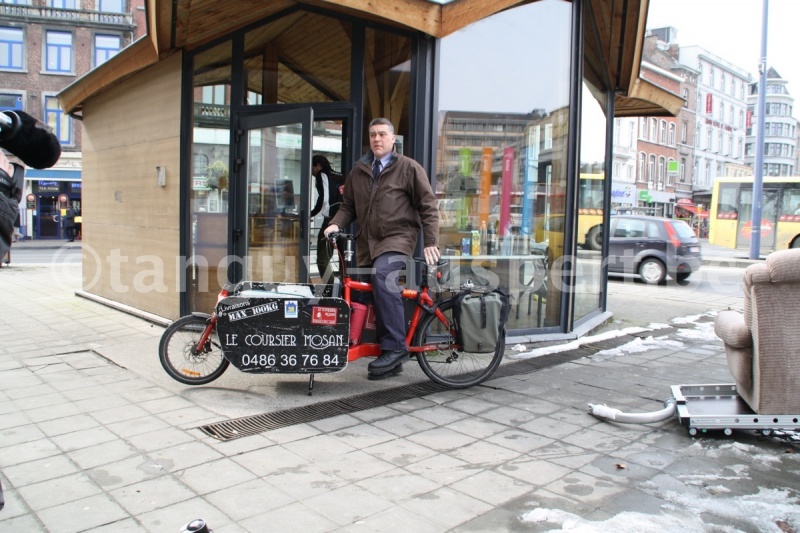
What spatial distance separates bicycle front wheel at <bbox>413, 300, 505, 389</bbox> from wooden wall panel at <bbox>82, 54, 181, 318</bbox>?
3554 millimetres

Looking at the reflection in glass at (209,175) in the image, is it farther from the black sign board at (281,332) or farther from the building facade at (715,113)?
the building facade at (715,113)

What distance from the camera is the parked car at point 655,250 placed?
48.6ft

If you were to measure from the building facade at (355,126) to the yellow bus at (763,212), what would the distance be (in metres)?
18.6

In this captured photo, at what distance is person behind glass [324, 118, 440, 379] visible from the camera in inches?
199

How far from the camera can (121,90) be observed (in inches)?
341

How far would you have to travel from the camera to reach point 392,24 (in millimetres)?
5973

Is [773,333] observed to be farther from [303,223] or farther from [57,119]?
[57,119]

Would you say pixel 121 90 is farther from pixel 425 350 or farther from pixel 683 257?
pixel 683 257

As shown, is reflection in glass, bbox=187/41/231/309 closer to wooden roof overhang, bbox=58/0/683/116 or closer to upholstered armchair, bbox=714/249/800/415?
wooden roof overhang, bbox=58/0/683/116

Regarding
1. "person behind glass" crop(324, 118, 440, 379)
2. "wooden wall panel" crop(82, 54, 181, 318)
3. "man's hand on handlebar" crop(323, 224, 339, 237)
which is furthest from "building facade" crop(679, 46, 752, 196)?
"man's hand on handlebar" crop(323, 224, 339, 237)

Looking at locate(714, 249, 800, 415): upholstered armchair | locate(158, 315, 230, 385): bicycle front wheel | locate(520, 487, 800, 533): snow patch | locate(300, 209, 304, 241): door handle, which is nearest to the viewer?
locate(520, 487, 800, 533): snow patch

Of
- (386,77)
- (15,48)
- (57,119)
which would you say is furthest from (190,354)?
(15,48)

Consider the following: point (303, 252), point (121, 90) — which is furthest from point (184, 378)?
point (121, 90)

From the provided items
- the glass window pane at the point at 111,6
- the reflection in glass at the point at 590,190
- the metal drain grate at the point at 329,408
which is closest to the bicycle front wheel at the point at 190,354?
the metal drain grate at the point at 329,408
